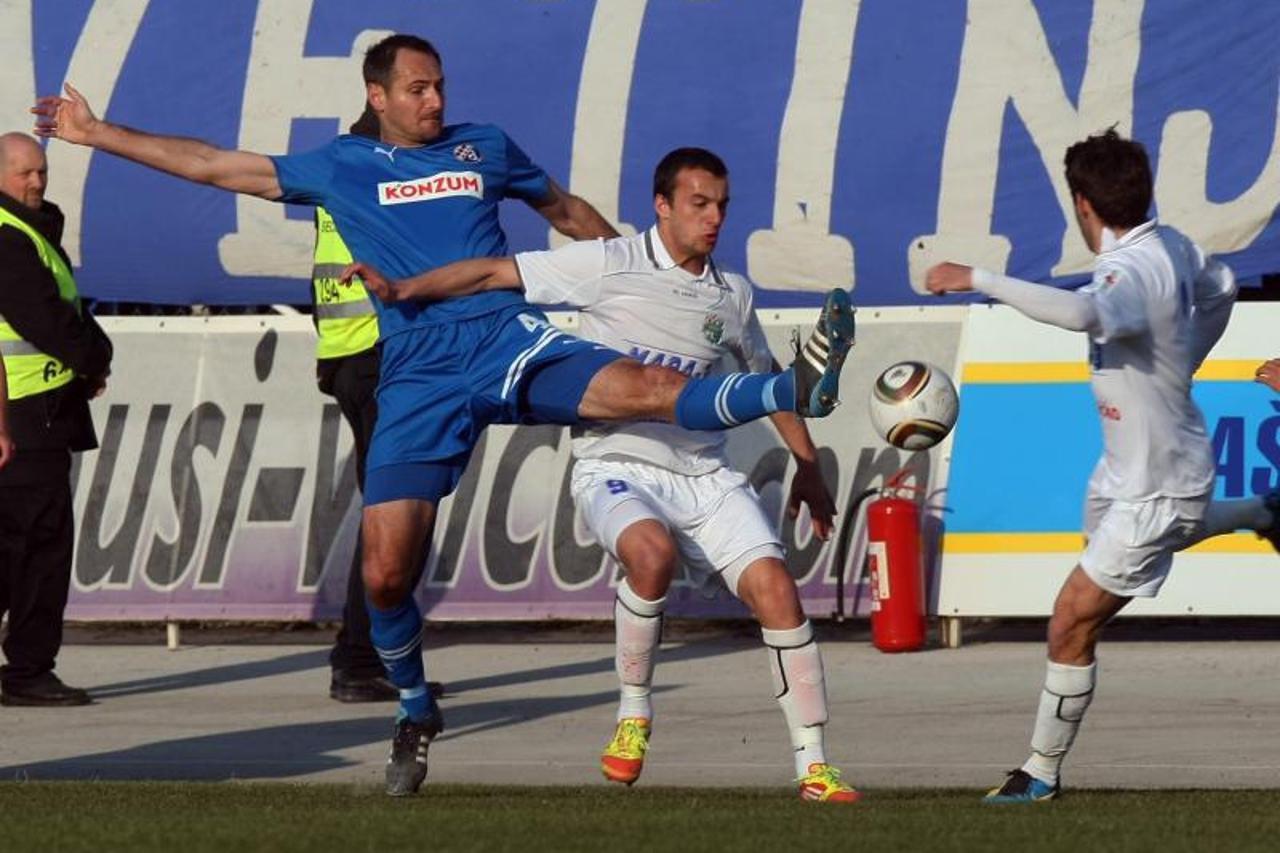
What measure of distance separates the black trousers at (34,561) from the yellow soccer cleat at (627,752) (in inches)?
159

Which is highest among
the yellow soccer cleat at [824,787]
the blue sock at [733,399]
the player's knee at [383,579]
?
the blue sock at [733,399]

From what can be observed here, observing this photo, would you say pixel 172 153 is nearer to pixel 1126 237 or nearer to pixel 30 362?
pixel 30 362

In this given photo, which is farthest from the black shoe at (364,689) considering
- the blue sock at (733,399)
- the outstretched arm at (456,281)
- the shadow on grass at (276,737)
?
the blue sock at (733,399)

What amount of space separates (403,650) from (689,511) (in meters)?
1.11

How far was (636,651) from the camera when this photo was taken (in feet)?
29.5

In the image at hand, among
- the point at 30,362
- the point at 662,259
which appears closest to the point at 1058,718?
the point at 662,259

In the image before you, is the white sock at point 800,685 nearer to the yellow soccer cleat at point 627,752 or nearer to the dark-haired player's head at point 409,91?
the yellow soccer cleat at point 627,752

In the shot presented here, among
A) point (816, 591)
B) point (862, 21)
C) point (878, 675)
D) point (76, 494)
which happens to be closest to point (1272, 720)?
point (878, 675)

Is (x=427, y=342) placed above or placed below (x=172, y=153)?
below

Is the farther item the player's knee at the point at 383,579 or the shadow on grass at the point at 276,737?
the shadow on grass at the point at 276,737

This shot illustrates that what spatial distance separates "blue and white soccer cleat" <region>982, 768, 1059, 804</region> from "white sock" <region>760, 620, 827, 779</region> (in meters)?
0.58

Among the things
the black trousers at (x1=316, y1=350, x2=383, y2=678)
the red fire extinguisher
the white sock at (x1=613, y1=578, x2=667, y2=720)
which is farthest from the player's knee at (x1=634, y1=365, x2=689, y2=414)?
the red fire extinguisher

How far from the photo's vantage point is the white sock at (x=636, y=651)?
8.96 metres

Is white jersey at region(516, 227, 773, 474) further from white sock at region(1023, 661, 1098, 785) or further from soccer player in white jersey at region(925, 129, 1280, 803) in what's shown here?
white sock at region(1023, 661, 1098, 785)
